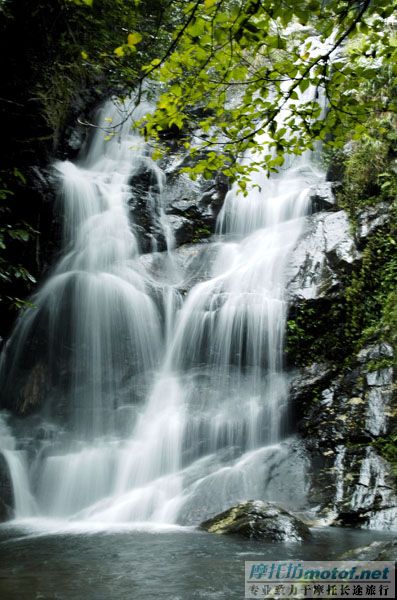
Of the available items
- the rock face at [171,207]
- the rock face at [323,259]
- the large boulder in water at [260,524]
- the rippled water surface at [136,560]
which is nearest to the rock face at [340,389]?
the rock face at [323,259]

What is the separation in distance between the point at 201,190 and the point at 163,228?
1.58 meters

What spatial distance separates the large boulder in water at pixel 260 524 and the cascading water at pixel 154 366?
1.93 feet

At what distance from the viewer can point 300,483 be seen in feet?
21.2

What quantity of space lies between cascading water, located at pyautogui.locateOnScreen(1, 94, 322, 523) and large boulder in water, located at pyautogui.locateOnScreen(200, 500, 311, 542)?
0.59 metres

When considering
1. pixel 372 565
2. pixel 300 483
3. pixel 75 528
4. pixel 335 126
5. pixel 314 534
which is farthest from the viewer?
pixel 300 483

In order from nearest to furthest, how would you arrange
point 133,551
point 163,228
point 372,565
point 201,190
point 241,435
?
point 372,565
point 133,551
point 241,435
point 163,228
point 201,190

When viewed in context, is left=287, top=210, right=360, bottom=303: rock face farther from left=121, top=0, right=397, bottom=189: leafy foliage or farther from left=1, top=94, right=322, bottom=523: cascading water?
left=121, top=0, right=397, bottom=189: leafy foliage

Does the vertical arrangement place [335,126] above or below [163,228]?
below

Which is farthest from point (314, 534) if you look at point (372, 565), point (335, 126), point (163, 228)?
point (163, 228)

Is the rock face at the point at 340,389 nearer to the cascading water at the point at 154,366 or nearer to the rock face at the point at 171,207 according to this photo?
the cascading water at the point at 154,366

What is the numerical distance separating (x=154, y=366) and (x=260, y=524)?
4.32 meters

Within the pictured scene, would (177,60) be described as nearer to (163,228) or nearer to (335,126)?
(335,126)

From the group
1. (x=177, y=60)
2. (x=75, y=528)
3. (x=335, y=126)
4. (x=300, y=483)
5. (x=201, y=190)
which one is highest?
(x=201, y=190)

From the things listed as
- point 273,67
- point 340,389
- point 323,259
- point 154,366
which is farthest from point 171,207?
point 273,67
